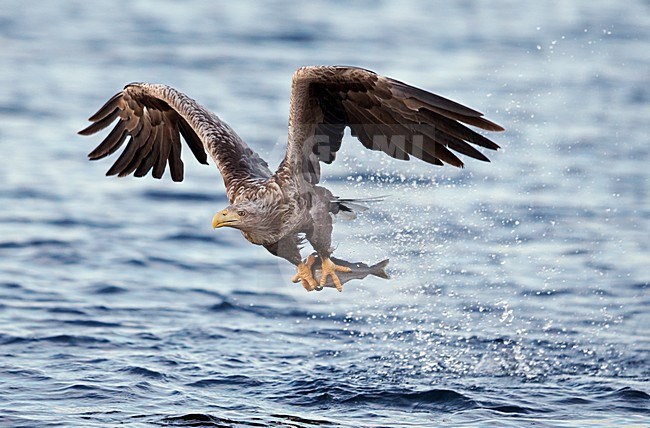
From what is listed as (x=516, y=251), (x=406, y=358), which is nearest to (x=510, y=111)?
(x=516, y=251)

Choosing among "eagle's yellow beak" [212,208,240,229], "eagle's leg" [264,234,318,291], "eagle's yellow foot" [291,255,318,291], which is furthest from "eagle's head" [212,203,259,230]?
"eagle's yellow foot" [291,255,318,291]

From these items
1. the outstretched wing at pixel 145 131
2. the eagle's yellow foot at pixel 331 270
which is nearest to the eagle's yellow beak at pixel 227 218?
the eagle's yellow foot at pixel 331 270

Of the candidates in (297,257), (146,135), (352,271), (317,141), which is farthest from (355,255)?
(146,135)

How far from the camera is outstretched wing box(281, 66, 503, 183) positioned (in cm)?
687

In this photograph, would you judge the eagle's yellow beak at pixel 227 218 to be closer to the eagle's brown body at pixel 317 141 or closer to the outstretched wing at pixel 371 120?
the eagle's brown body at pixel 317 141

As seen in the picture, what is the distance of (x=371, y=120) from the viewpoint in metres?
7.33

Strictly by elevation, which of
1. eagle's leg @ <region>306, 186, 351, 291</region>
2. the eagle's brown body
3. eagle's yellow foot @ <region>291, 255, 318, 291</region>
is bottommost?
eagle's yellow foot @ <region>291, 255, 318, 291</region>

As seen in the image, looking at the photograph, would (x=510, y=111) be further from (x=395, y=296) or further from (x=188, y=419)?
(x=188, y=419)

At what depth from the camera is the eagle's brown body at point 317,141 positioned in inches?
274

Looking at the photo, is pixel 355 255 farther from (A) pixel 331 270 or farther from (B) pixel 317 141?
(B) pixel 317 141

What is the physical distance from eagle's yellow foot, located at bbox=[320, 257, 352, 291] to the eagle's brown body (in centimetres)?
2

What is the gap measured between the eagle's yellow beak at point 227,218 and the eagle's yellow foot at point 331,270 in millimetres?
669

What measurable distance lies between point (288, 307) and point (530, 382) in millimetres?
2508

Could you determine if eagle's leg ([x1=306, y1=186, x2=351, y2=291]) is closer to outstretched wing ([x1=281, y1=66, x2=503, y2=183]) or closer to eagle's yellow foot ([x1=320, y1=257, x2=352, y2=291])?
eagle's yellow foot ([x1=320, y1=257, x2=352, y2=291])
